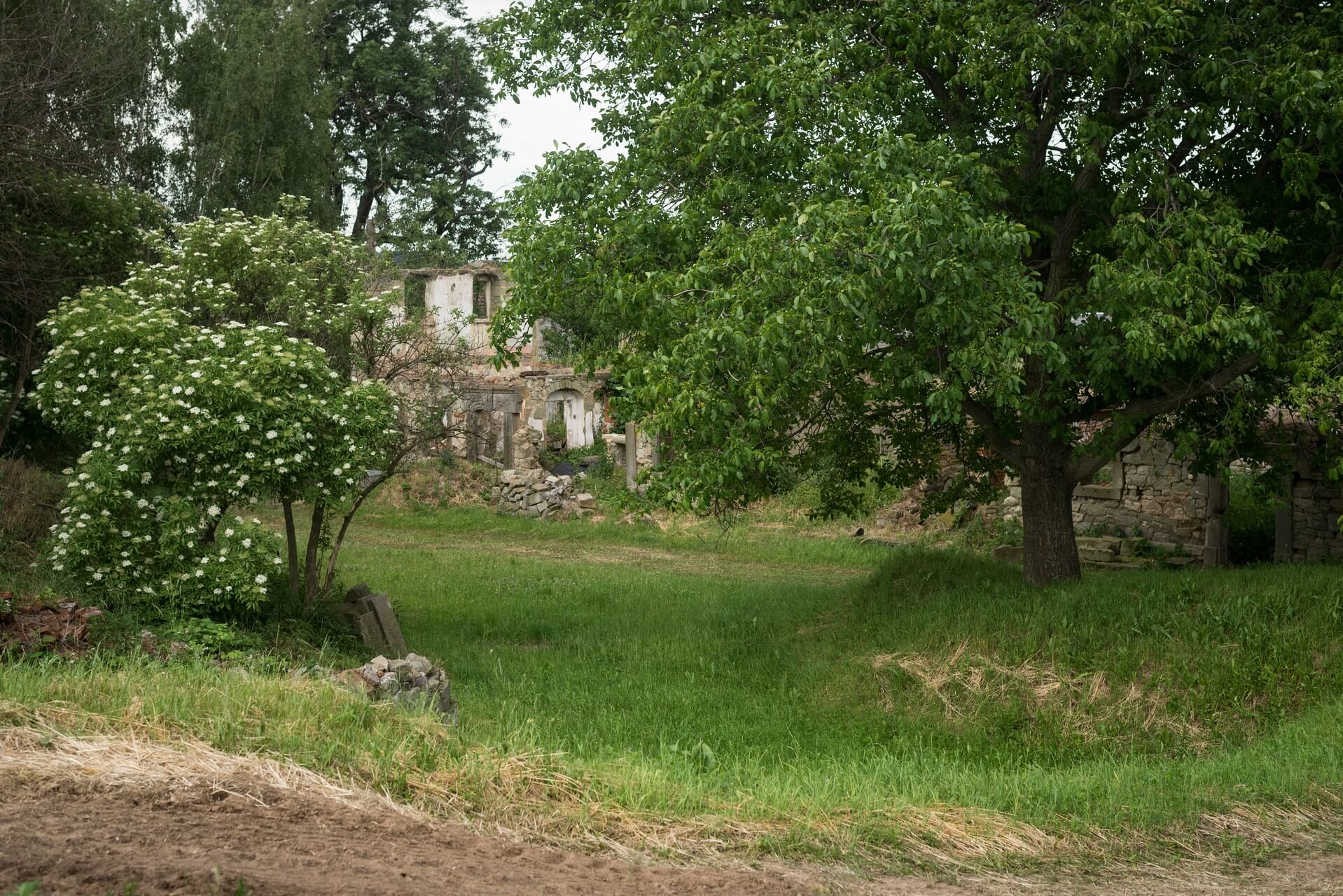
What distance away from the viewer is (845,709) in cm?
1078

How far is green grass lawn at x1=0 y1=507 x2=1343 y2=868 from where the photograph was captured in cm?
591

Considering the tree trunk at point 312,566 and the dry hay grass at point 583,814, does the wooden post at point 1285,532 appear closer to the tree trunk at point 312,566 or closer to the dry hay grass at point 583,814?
the dry hay grass at point 583,814

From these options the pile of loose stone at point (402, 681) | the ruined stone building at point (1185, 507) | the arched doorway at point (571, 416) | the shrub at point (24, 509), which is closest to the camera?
the pile of loose stone at point (402, 681)

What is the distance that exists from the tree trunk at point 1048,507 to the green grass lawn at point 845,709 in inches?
15.6

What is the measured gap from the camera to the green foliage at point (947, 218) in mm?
9398

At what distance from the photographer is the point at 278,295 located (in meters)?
13.2

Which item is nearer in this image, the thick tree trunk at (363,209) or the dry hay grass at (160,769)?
the dry hay grass at (160,769)

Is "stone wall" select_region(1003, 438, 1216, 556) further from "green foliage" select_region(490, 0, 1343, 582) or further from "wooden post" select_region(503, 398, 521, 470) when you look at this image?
"wooden post" select_region(503, 398, 521, 470)

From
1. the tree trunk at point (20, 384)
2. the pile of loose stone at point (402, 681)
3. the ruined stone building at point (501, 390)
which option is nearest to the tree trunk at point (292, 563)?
the pile of loose stone at point (402, 681)

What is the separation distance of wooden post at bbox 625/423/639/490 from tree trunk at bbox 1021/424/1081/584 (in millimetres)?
14359

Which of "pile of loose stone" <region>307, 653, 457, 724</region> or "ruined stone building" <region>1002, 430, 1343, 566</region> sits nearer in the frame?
"pile of loose stone" <region>307, 653, 457, 724</region>

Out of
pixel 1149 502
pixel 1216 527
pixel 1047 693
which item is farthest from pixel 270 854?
pixel 1149 502

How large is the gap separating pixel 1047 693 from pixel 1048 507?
2.85 metres

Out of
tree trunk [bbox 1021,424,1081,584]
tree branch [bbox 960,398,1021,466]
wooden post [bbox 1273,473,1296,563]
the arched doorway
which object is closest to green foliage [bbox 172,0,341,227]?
the arched doorway
